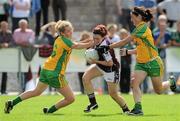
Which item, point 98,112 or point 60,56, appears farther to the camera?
point 98,112

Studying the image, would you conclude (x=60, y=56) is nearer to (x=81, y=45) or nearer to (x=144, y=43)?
(x=81, y=45)

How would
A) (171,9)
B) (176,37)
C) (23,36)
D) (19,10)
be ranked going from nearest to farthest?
(23,36) → (176,37) → (19,10) → (171,9)

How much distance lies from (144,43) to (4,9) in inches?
453

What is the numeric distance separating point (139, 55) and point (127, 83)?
9460 millimetres

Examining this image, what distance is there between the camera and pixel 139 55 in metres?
16.7

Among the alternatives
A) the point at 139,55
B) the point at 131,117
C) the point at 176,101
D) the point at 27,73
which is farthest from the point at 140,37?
the point at 27,73

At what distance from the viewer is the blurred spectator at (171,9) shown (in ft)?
93.5

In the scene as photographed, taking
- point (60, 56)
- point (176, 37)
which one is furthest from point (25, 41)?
point (60, 56)

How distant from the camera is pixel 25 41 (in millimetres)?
25812

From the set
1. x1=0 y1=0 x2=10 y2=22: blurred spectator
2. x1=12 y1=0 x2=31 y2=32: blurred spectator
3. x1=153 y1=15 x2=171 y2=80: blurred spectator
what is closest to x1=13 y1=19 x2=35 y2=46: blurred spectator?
x1=12 y1=0 x2=31 y2=32: blurred spectator

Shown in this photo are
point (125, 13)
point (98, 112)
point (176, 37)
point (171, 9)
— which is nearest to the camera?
point (98, 112)

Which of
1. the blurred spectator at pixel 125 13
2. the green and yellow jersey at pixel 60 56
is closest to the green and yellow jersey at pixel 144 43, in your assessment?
the green and yellow jersey at pixel 60 56

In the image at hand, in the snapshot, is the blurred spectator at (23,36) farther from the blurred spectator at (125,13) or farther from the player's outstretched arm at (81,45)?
the player's outstretched arm at (81,45)

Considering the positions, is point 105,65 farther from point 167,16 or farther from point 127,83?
point 167,16
